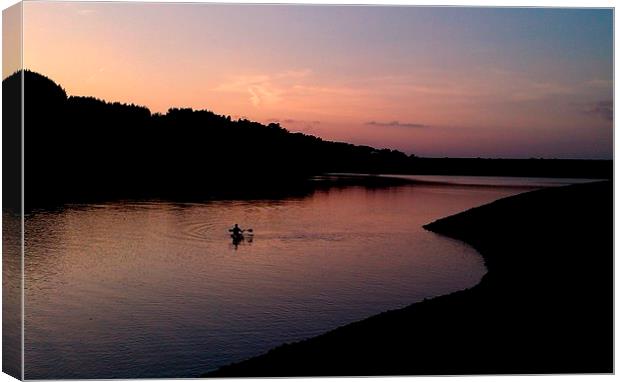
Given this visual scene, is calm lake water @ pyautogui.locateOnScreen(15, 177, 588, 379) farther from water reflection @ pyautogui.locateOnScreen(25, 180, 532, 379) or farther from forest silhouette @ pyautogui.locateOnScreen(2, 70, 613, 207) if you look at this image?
forest silhouette @ pyautogui.locateOnScreen(2, 70, 613, 207)

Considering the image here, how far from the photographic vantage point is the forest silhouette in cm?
1133

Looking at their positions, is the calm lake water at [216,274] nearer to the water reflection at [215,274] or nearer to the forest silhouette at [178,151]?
the water reflection at [215,274]

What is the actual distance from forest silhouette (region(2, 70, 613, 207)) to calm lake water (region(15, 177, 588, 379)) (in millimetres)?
2023

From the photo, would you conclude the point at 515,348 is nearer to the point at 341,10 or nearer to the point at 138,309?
the point at 341,10

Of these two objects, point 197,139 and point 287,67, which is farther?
point 197,139

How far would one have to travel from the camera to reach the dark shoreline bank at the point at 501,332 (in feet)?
33.2

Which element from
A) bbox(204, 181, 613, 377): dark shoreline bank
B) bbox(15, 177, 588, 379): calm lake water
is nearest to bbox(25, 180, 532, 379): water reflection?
bbox(15, 177, 588, 379): calm lake water

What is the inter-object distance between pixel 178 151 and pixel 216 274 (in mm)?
3244

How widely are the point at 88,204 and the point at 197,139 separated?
51.1ft

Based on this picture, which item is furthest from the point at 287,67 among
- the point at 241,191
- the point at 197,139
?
the point at 241,191

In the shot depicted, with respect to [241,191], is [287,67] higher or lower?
higher

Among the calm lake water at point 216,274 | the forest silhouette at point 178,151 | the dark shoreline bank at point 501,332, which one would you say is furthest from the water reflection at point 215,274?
the forest silhouette at point 178,151

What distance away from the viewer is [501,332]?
11164 mm

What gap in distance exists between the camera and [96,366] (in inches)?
434
